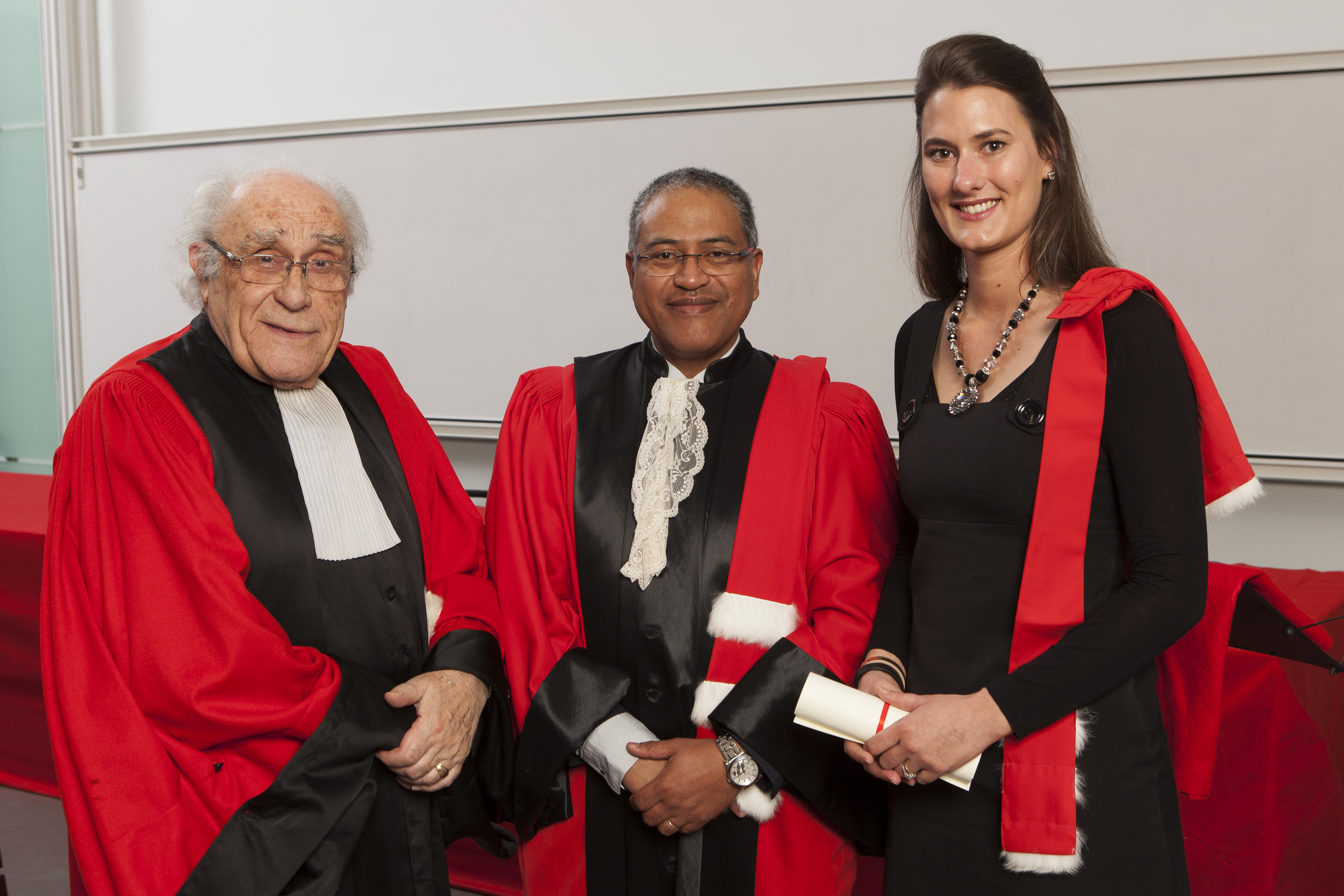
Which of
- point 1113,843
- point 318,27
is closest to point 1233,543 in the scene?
point 1113,843

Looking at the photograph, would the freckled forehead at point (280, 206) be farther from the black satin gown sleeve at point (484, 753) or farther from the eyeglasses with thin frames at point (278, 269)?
the black satin gown sleeve at point (484, 753)

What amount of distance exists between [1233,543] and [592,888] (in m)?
2.80

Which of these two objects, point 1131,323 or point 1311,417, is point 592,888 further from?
point 1311,417

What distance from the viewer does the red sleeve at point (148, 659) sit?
5.04 feet

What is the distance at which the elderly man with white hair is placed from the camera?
1555 millimetres

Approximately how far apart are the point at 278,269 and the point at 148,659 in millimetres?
744

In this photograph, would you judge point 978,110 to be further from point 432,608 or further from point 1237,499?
point 432,608

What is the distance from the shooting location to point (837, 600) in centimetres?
186

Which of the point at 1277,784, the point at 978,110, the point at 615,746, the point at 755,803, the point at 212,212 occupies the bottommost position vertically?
the point at 1277,784

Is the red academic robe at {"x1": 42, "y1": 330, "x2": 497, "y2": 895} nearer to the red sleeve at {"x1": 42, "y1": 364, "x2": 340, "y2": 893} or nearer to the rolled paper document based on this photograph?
the red sleeve at {"x1": 42, "y1": 364, "x2": 340, "y2": 893}

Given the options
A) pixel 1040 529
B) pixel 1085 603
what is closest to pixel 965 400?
pixel 1040 529

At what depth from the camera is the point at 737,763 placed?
1.80 m

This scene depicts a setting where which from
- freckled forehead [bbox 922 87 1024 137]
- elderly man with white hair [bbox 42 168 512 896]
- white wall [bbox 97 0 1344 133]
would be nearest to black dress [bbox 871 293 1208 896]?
freckled forehead [bbox 922 87 1024 137]

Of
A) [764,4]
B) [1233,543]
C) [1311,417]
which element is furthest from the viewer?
[764,4]
